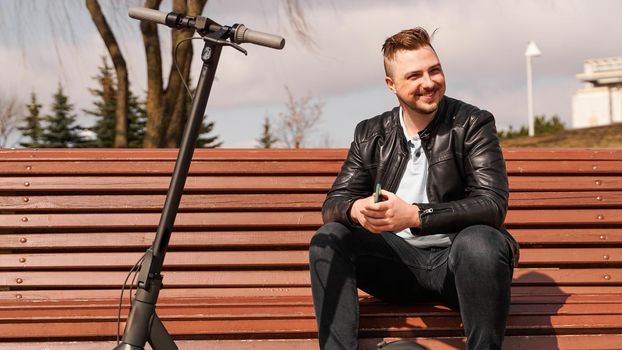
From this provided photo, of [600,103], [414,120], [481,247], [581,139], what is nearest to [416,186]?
[414,120]

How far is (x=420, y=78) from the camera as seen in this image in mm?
3930

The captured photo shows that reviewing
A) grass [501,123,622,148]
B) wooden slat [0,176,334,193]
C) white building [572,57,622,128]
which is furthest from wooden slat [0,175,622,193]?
white building [572,57,622,128]

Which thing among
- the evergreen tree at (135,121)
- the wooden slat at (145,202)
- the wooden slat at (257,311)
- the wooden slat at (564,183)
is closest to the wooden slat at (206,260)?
the wooden slat at (145,202)

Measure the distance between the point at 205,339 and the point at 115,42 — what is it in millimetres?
5973

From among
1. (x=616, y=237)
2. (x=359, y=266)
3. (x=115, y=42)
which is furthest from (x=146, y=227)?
(x=115, y=42)

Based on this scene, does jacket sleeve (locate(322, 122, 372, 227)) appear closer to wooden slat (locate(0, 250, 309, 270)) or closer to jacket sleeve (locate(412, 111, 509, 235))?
jacket sleeve (locate(412, 111, 509, 235))

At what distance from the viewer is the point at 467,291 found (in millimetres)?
3609

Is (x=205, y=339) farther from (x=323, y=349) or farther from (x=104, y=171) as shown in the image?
(x=104, y=171)

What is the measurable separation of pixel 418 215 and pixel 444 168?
1.10 feet

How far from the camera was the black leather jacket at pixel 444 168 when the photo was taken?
147 inches

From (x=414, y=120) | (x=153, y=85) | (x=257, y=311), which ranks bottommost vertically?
(x=257, y=311)

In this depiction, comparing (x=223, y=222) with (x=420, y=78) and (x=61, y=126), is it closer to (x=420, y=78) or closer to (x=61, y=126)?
(x=420, y=78)

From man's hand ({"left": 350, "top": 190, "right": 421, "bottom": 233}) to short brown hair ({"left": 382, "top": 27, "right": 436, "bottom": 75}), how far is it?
2.07 ft

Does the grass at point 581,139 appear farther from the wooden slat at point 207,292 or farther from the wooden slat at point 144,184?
the wooden slat at point 144,184
